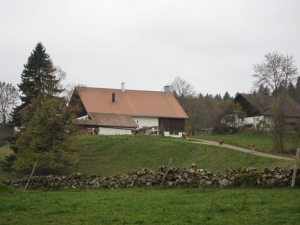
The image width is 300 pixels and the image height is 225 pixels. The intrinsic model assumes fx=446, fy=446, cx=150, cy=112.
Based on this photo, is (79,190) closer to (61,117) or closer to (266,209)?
(266,209)

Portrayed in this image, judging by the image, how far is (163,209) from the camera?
13898 mm

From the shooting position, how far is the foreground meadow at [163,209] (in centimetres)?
1217

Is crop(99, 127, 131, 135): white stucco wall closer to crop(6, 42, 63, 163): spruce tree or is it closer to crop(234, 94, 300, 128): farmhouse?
crop(6, 42, 63, 163): spruce tree

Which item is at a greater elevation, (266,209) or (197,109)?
(197,109)

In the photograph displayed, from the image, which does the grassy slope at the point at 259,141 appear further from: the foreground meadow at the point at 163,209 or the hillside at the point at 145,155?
the foreground meadow at the point at 163,209

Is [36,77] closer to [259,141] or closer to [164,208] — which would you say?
[259,141]

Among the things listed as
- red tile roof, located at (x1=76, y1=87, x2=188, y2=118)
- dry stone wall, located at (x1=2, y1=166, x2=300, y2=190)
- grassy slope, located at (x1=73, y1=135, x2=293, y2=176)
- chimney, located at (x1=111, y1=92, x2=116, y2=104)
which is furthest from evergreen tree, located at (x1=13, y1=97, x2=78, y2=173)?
chimney, located at (x1=111, y1=92, x2=116, y2=104)

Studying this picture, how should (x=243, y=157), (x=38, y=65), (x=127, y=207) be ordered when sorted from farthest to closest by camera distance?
(x=38, y=65) < (x=243, y=157) < (x=127, y=207)

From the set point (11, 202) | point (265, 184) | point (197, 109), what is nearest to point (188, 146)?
point (265, 184)

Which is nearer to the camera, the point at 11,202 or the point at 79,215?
the point at 79,215

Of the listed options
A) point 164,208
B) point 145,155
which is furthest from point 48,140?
point 164,208

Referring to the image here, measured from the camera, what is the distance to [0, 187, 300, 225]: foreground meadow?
1217 cm

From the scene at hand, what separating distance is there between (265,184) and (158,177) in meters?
5.80

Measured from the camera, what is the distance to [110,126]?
61938 mm
